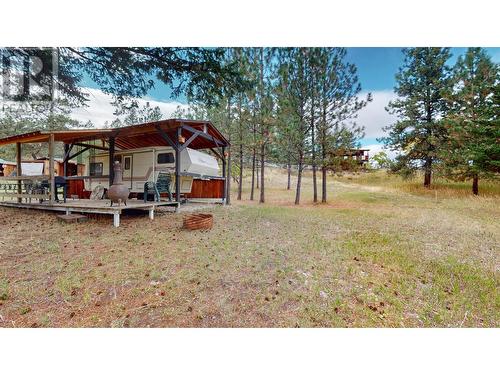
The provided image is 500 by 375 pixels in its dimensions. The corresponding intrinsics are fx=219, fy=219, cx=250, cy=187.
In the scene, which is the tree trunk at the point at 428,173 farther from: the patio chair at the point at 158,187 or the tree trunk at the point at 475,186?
the patio chair at the point at 158,187

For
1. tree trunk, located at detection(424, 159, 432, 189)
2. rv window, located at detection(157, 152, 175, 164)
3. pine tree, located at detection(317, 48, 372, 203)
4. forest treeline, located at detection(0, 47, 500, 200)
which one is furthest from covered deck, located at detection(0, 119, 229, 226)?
tree trunk, located at detection(424, 159, 432, 189)

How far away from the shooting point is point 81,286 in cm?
253

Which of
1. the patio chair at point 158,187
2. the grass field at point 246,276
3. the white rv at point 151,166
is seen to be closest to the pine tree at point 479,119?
the grass field at point 246,276

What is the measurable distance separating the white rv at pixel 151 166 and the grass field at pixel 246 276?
3119mm

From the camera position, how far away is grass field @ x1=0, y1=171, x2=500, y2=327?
209cm

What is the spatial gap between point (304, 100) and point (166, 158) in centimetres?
726

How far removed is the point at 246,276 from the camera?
2895 millimetres

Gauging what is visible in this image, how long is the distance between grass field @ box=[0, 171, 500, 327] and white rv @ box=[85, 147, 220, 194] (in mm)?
3119

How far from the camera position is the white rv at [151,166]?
27.3 feet

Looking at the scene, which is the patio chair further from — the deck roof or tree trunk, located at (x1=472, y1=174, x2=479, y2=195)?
tree trunk, located at (x1=472, y1=174, x2=479, y2=195)

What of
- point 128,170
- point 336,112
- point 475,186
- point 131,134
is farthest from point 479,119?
point 128,170

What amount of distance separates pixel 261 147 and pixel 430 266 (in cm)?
1022

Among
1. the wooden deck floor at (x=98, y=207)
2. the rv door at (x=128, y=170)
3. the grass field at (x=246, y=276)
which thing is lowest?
the grass field at (x=246, y=276)
